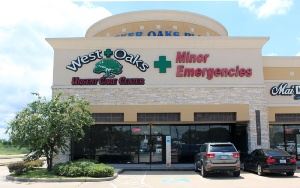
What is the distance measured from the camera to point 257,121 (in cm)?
2705

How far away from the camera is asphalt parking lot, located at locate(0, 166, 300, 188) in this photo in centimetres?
1750

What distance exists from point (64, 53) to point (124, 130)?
21.9 feet

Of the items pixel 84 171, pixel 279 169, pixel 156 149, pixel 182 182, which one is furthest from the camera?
pixel 156 149

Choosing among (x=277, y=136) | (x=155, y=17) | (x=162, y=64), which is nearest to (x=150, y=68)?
(x=162, y=64)

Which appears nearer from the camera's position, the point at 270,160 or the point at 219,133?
the point at 270,160

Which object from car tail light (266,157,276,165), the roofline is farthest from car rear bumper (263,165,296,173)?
the roofline

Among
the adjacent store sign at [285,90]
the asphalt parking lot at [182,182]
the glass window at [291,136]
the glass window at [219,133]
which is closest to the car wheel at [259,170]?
the asphalt parking lot at [182,182]

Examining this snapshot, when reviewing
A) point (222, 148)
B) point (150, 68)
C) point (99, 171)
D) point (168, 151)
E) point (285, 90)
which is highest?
point (150, 68)

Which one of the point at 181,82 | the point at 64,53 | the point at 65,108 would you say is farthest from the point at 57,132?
the point at 181,82

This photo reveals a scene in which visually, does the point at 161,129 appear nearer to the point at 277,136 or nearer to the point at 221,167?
the point at 277,136

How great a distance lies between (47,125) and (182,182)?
7771 mm

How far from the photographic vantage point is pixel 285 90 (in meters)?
28.6

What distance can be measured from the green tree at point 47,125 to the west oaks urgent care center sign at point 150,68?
4385 mm

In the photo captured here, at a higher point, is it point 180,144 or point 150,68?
point 150,68
